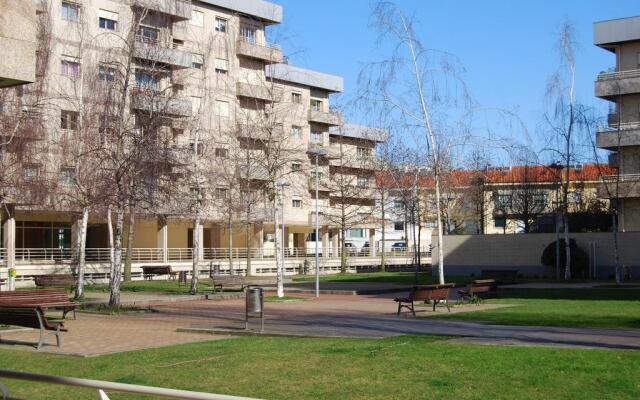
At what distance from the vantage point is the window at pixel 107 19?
54.4 m

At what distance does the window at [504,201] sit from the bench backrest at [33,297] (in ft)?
198

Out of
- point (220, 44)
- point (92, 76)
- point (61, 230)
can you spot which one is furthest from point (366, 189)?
point (92, 76)

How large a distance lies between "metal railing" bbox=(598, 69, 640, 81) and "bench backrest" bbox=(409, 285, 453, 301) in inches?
1308

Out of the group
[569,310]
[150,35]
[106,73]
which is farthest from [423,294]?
[150,35]

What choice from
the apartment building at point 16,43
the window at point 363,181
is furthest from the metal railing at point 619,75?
the apartment building at point 16,43

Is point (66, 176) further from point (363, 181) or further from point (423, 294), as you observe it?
point (363, 181)

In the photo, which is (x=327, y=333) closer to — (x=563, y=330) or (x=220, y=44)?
(x=563, y=330)

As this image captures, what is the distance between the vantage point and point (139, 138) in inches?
1027

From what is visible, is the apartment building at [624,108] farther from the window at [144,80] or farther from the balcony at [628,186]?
the window at [144,80]

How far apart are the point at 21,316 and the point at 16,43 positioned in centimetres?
1031

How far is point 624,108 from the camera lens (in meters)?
54.9

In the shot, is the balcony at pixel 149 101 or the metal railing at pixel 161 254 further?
the metal railing at pixel 161 254

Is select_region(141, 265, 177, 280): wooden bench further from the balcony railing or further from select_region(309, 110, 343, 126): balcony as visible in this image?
select_region(309, 110, 343, 126): balcony

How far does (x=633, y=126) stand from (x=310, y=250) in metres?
35.6
